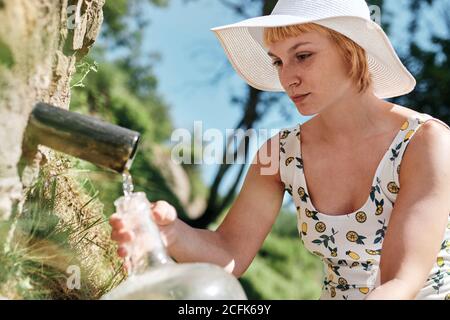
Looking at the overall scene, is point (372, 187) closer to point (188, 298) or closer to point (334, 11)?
point (334, 11)

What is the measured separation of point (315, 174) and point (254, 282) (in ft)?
17.3

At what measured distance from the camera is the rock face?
4.95 ft

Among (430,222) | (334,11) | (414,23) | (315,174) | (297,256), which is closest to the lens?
(430,222)

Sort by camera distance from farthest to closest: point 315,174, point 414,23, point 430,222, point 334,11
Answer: point 414,23 < point 315,174 < point 334,11 < point 430,222

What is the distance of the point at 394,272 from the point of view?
171 centimetres

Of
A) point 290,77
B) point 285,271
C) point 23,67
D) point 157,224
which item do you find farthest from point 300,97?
point 285,271

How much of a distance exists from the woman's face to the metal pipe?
2.04 feet

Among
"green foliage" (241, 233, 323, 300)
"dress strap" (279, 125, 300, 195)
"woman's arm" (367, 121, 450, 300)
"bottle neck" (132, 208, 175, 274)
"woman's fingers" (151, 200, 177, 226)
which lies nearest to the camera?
"bottle neck" (132, 208, 175, 274)

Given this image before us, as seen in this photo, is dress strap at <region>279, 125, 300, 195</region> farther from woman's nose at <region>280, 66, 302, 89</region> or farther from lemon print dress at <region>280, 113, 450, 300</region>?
woman's nose at <region>280, 66, 302, 89</region>

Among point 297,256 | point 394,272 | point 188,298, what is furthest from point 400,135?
point 297,256

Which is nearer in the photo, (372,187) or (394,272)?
(394,272)

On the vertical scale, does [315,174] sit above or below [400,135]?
below

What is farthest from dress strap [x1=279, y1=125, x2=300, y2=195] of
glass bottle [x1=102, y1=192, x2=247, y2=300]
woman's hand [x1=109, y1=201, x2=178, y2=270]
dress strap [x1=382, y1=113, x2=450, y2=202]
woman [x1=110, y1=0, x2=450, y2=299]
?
glass bottle [x1=102, y1=192, x2=247, y2=300]
